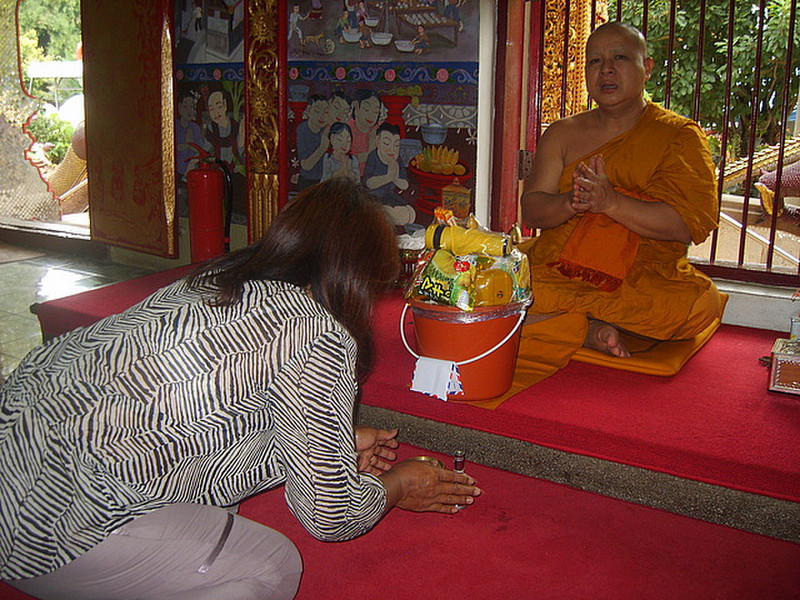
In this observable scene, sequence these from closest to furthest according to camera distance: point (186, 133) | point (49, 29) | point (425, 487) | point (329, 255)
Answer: point (329, 255), point (425, 487), point (186, 133), point (49, 29)

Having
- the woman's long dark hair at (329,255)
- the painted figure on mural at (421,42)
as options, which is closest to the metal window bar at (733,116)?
the painted figure on mural at (421,42)

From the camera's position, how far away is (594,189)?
8.91 feet

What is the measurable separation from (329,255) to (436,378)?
3.61 ft

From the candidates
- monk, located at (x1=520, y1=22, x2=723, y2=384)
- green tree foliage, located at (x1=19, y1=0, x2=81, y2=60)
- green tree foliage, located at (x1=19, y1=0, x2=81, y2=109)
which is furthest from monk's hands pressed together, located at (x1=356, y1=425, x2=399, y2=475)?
green tree foliage, located at (x1=19, y1=0, x2=81, y2=60)

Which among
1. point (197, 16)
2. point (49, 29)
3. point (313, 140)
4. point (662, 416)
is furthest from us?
point (49, 29)

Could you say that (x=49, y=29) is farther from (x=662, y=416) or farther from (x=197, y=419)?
(x=197, y=419)

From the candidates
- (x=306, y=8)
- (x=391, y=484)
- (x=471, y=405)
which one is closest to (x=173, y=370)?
(x=391, y=484)

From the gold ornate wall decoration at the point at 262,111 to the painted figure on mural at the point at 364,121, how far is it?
1.92 feet

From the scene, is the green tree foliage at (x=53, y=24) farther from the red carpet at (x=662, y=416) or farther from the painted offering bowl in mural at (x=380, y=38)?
the red carpet at (x=662, y=416)

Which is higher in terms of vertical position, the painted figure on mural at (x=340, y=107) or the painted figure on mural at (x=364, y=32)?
the painted figure on mural at (x=364, y=32)

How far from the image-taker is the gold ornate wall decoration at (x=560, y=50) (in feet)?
13.2

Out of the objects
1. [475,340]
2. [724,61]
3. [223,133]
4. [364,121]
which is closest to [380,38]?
[364,121]

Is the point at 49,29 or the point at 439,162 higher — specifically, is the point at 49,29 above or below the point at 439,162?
above

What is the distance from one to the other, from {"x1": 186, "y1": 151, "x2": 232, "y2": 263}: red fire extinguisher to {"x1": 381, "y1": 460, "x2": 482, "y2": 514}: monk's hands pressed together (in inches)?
139
